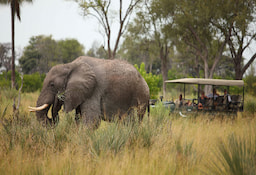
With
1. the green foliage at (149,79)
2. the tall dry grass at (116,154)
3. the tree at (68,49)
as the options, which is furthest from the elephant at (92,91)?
the tree at (68,49)

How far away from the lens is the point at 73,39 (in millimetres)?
50375

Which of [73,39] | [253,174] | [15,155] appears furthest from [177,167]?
[73,39]

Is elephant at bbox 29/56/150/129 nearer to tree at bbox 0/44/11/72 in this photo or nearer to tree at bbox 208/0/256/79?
tree at bbox 208/0/256/79

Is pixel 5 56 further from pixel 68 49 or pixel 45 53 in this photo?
pixel 68 49

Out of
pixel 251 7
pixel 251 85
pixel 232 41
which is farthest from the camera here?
pixel 251 85

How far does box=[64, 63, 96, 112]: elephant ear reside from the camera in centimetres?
588

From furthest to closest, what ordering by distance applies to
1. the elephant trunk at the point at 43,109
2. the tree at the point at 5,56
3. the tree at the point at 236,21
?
the tree at the point at 5,56 < the tree at the point at 236,21 < the elephant trunk at the point at 43,109

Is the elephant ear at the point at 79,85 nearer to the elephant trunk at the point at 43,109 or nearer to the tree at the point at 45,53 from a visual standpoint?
the elephant trunk at the point at 43,109

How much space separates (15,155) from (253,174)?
3.32 meters

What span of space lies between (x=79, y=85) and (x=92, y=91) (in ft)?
1.16

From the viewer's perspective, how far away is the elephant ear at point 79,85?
5879 mm

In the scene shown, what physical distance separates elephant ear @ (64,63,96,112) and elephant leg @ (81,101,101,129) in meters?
0.18

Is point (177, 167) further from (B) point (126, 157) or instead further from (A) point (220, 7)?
(A) point (220, 7)

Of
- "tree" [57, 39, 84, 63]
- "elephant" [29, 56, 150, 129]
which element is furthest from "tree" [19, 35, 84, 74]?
"elephant" [29, 56, 150, 129]
